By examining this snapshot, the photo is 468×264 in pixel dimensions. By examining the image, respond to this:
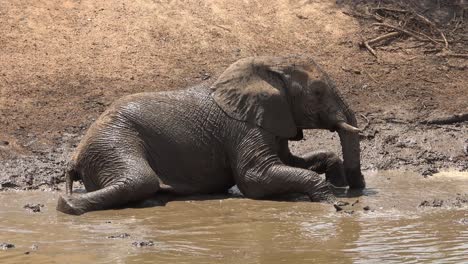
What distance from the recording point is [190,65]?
51.2ft

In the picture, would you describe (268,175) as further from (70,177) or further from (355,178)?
(70,177)

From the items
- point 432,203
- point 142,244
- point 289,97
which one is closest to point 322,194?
point 432,203

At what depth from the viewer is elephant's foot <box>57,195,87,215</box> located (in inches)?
386

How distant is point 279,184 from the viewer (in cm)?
1060

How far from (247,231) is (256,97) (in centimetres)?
226

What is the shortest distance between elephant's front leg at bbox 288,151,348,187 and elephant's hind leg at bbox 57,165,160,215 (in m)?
1.94

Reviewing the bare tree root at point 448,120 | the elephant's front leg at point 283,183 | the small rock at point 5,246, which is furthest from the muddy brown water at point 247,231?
the bare tree root at point 448,120

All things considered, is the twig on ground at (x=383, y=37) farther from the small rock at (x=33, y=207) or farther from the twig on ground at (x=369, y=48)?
the small rock at (x=33, y=207)

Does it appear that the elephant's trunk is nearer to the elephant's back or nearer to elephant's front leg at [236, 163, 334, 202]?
elephant's front leg at [236, 163, 334, 202]

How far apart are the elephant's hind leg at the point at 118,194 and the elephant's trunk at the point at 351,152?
6.88ft

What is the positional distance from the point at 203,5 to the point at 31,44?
317 centimetres

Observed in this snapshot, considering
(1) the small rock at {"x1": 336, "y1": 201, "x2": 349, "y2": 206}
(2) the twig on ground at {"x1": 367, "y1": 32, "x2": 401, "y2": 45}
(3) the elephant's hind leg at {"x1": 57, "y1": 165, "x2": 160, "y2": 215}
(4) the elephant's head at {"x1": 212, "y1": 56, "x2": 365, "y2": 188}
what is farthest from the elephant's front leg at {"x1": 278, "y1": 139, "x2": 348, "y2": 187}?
(2) the twig on ground at {"x1": 367, "y1": 32, "x2": 401, "y2": 45}

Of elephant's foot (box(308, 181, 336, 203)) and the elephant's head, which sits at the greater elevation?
the elephant's head

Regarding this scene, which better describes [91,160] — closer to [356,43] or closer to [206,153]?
[206,153]
